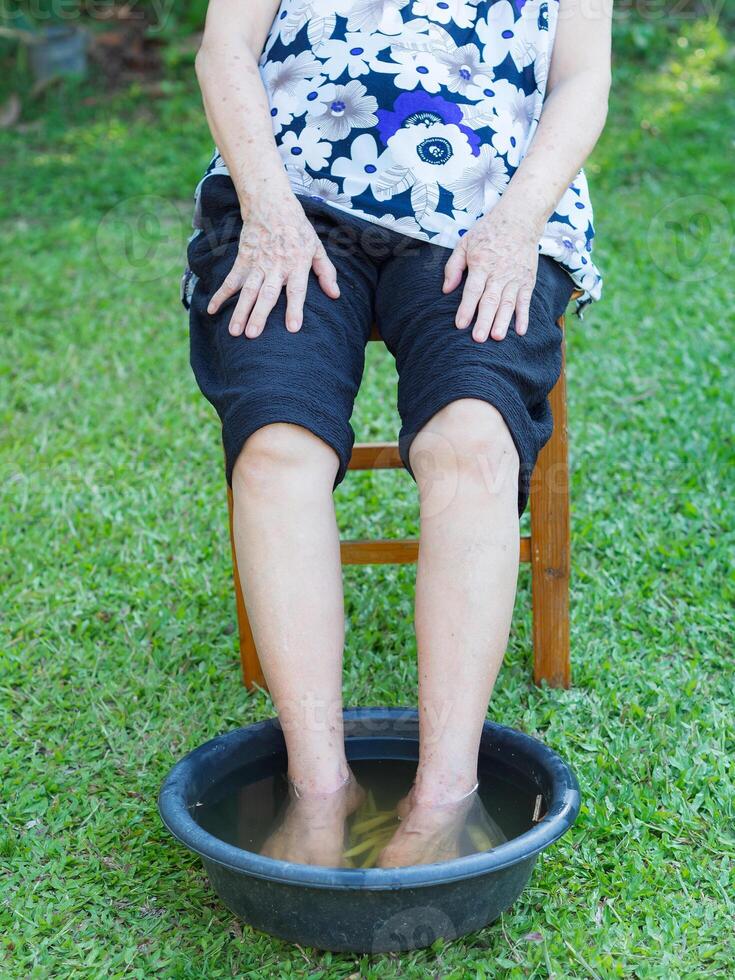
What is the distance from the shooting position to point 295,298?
5.11 feet

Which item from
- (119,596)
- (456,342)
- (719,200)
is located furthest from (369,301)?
(719,200)

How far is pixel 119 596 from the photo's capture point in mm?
2271

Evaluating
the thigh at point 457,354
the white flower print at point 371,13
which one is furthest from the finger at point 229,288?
the white flower print at point 371,13

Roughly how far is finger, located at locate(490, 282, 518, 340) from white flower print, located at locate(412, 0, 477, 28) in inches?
18.6

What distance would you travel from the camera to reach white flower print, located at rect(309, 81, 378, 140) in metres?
1.69

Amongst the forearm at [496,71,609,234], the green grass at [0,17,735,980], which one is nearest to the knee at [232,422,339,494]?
the forearm at [496,71,609,234]

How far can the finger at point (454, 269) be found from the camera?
5.18 feet

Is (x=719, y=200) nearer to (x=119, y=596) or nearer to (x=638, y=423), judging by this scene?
(x=638, y=423)

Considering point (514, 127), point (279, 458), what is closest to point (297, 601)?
point (279, 458)

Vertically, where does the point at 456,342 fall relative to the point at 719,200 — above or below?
above

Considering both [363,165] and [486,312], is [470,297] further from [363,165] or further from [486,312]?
[363,165]

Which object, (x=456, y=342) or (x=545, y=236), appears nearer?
(x=456, y=342)

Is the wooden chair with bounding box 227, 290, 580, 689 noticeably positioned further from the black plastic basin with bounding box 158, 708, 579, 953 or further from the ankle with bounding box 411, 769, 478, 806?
the ankle with bounding box 411, 769, 478, 806

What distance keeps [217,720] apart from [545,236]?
0.94 meters
